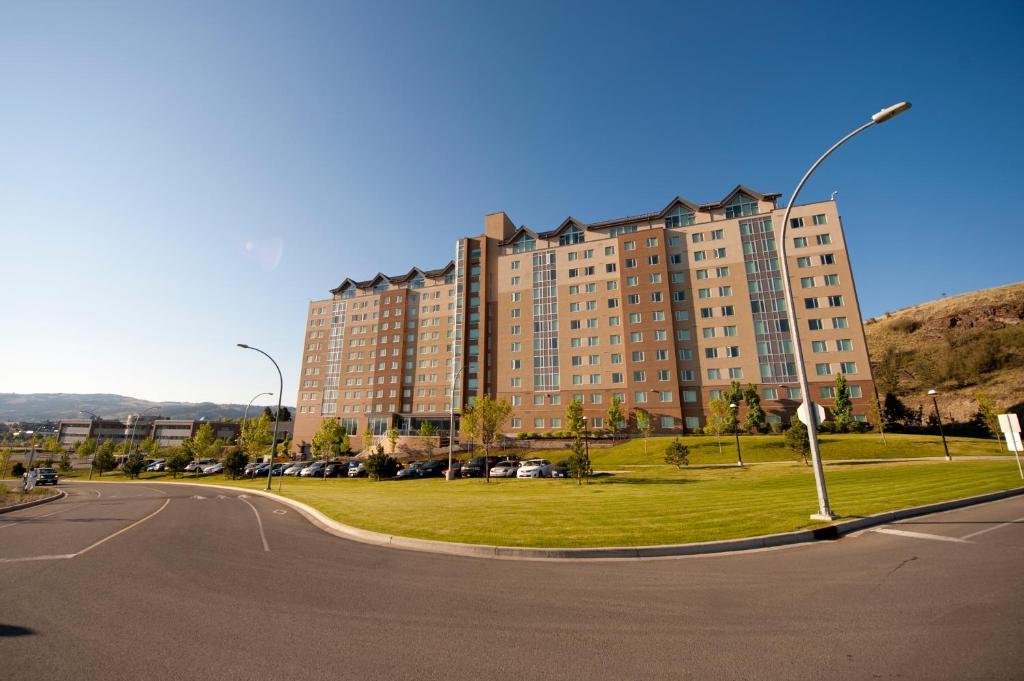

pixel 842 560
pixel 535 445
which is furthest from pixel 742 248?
pixel 842 560

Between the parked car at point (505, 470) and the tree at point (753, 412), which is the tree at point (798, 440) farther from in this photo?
the parked car at point (505, 470)

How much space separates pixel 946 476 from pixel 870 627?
78.4ft

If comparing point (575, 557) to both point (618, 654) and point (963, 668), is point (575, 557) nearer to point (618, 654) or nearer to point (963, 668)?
point (618, 654)

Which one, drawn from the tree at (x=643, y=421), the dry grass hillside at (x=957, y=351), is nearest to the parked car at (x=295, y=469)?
the tree at (x=643, y=421)

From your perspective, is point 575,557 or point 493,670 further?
point 575,557

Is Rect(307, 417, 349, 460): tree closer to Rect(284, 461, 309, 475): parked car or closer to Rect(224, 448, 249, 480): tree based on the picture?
Rect(284, 461, 309, 475): parked car

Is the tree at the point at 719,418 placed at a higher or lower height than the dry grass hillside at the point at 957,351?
lower

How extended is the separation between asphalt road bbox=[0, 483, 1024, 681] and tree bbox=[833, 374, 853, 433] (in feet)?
143

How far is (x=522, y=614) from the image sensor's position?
5938mm

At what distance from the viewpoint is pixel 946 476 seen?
21.1m

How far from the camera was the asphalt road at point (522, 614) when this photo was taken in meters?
4.38

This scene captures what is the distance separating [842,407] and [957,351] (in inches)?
2389

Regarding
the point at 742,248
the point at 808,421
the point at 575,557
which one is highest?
the point at 742,248

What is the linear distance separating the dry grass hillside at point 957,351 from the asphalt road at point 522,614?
85064 mm
